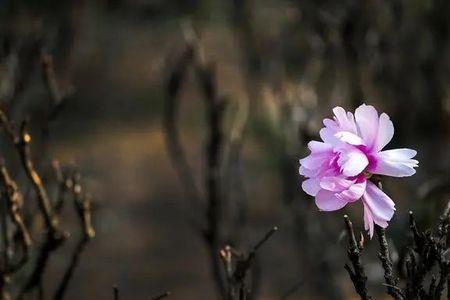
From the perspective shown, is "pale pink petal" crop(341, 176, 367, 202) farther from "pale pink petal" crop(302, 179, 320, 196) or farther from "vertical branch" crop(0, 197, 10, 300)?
"vertical branch" crop(0, 197, 10, 300)

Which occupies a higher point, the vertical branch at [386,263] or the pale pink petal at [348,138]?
the pale pink petal at [348,138]

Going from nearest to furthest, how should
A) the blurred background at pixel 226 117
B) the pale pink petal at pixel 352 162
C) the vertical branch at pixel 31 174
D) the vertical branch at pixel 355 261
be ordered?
the pale pink petal at pixel 352 162
the vertical branch at pixel 355 261
the vertical branch at pixel 31 174
the blurred background at pixel 226 117

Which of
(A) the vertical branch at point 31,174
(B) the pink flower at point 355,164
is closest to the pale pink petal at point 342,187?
(B) the pink flower at point 355,164

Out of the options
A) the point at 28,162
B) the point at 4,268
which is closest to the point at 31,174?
the point at 28,162

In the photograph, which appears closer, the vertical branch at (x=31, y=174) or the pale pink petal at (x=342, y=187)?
the pale pink petal at (x=342, y=187)

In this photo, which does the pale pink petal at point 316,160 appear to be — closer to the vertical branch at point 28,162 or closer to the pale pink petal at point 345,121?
the pale pink petal at point 345,121

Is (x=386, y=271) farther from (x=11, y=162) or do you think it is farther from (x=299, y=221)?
(x=11, y=162)

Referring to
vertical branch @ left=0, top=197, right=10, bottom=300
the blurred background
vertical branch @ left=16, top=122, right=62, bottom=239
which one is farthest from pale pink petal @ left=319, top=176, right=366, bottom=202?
vertical branch @ left=0, top=197, right=10, bottom=300

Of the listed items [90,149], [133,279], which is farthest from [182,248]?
[90,149]
